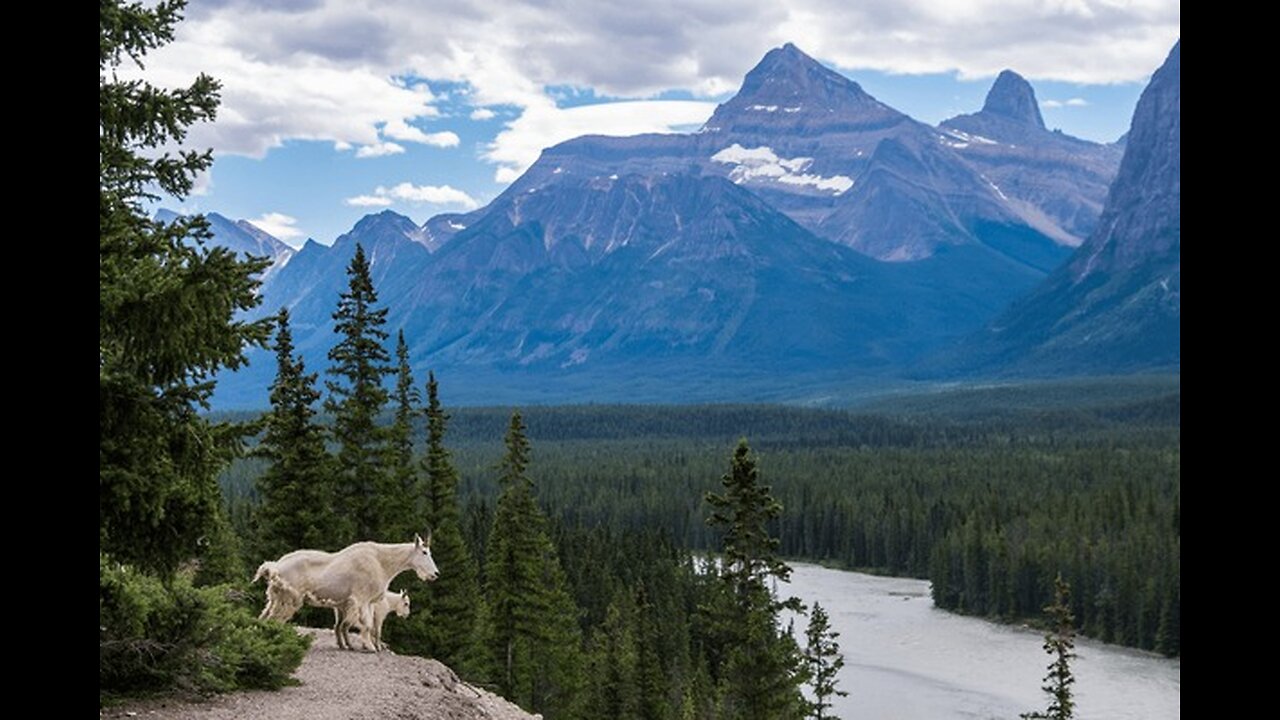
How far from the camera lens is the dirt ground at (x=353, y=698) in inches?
607

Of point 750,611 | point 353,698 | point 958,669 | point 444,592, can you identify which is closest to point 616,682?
point 444,592

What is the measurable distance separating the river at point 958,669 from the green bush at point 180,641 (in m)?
55.3

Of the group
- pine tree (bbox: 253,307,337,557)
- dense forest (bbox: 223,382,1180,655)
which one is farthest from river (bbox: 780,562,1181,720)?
pine tree (bbox: 253,307,337,557)

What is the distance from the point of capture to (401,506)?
3566 centimetres

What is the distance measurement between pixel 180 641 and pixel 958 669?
75189mm

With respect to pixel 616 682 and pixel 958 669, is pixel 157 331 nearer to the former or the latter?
pixel 616 682

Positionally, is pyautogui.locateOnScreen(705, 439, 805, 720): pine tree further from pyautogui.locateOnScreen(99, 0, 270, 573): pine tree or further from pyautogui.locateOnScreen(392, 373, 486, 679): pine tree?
pyautogui.locateOnScreen(99, 0, 270, 573): pine tree

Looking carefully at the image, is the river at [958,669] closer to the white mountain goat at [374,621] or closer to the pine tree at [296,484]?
the pine tree at [296,484]

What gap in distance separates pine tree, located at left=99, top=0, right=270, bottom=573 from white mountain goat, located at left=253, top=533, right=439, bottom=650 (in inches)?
371

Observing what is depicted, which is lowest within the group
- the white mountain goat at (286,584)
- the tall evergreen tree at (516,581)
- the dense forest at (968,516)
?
the dense forest at (968,516)

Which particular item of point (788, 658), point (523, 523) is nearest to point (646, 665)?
point (523, 523)

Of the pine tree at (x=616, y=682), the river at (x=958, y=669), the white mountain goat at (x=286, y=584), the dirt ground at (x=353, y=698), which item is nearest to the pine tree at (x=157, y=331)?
the dirt ground at (x=353, y=698)

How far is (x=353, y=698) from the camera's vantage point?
694 inches

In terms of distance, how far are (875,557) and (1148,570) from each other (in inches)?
1750
